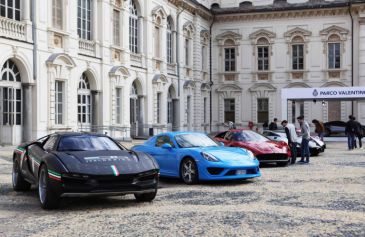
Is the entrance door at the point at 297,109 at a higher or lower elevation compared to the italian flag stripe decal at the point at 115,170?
higher

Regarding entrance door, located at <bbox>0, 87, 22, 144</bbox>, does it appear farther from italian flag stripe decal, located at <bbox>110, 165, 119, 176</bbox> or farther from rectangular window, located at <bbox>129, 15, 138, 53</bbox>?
italian flag stripe decal, located at <bbox>110, 165, 119, 176</bbox>

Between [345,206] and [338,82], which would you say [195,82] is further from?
[345,206]

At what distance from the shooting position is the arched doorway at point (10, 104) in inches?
893

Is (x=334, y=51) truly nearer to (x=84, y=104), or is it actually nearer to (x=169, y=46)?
(x=169, y=46)

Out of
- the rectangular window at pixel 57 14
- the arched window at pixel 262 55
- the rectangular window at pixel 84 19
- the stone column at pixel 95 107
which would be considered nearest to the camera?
the rectangular window at pixel 57 14

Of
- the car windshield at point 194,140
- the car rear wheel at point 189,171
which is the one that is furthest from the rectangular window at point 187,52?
the car rear wheel at point 189,171

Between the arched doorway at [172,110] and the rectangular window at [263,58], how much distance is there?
9.81m

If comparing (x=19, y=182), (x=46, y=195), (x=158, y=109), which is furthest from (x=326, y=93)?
(x=46, y=195)

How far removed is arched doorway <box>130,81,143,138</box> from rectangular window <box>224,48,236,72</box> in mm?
14137

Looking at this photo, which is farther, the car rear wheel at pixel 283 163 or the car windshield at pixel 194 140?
the car rear wheel at pixel 283 163

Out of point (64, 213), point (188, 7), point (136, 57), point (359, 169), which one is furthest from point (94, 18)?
point (64, 213)

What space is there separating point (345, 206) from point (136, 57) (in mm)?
25476

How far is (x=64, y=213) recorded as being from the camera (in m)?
8.88

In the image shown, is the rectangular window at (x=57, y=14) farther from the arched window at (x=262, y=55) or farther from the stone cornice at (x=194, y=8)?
the arched window at (x=262, y=55)
